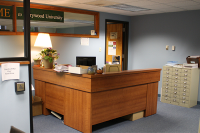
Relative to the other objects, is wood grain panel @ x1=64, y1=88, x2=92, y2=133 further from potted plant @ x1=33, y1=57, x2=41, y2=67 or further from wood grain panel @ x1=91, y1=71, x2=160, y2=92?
potted plant @ x1=33, y1=57, x2=41, y2=67

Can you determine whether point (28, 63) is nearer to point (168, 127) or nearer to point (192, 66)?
point (168, 127)

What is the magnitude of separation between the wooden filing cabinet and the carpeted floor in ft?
2.27

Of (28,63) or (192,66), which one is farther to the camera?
(192,66)

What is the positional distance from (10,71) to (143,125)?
2.49 metres

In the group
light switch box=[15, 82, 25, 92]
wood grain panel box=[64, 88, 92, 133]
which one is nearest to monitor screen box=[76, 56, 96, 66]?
wood grain panel box=[64, 88, 92, 133]

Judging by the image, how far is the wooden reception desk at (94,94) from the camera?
336 cm

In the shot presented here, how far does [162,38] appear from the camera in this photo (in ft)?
20.3

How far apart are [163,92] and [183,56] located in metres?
1.13

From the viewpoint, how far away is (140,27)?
6715 millimetres

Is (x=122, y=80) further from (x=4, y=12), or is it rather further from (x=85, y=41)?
(x=4, y=12)

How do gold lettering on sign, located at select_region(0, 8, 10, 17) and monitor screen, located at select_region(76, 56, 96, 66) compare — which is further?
monitor screen, located at select_region(76, 56, 96, 66)

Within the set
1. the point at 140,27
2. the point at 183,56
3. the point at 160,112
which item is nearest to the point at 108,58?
the point at 140,27

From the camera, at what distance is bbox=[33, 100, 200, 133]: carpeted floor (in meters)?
3.63

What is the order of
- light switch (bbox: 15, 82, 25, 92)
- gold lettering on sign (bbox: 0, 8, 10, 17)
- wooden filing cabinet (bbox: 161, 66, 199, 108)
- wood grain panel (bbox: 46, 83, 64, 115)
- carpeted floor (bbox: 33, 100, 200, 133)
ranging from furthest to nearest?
wooden filing cabinet (bbox: 161, 66, 199, 108) < gold lettering on sign (bbox: 0, 8, 10, 17) < wood grain panel (bbox: 46, 83, 64, 115) < carpeted floor (bbox: 33, 100, 200, 133) < light switch (bbox: 15, 82, 25, 92)
